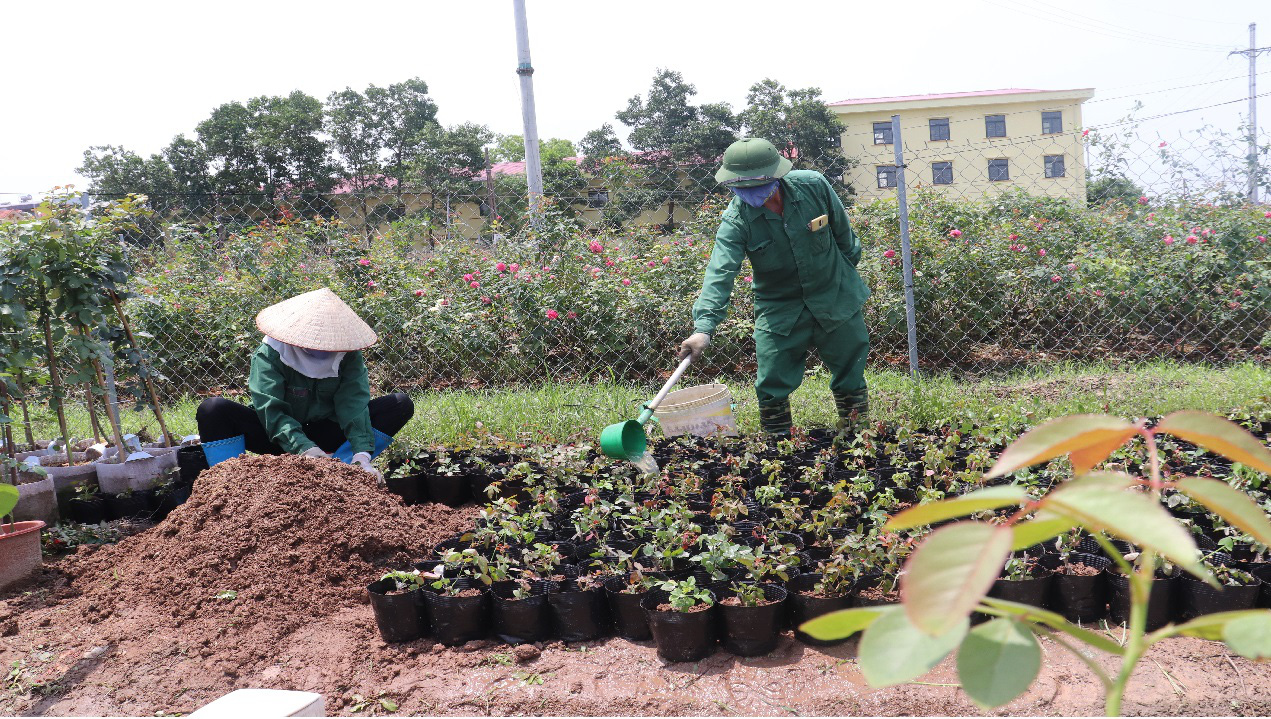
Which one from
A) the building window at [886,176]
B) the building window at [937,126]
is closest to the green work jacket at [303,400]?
the building window at [886,176]

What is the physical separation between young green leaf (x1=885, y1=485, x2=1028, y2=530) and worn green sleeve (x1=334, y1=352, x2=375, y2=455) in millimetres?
3868

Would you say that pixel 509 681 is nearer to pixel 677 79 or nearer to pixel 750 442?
pixel 750 442

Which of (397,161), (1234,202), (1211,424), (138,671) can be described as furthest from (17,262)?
(397,161)

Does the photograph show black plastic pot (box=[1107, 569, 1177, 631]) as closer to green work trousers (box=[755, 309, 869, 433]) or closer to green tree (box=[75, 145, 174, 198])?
green work trousers (box=[755, 309, 869, 433])

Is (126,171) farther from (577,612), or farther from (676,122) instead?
(577,612)

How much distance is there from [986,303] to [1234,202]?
1830 millimetres

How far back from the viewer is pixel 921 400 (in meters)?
4.56

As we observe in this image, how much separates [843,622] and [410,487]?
3.82 m

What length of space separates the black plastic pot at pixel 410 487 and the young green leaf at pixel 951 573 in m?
3.86

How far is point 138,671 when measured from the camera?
7.98 ft

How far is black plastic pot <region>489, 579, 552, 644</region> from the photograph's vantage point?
2.53m

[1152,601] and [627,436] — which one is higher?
[627,436]

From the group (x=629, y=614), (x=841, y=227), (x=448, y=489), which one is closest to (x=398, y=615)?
(x=629, y=614)

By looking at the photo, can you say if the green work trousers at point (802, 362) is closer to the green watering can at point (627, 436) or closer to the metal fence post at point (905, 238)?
the green watering can at point (627, 436)
